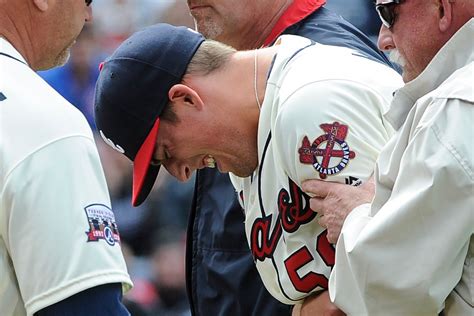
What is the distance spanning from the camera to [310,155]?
7.34 ft

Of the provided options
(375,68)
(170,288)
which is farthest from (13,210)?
(170,288)

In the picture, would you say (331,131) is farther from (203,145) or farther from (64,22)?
(64,22)

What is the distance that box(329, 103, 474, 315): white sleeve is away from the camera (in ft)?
5.87

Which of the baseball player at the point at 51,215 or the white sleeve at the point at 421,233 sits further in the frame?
the baseball player at the point at 51,215

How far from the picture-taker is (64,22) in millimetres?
2266

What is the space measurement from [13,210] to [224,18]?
167 cm

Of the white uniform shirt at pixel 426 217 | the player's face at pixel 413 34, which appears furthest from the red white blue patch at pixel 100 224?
the player's face at pixel 413 34

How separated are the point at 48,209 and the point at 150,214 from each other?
9.74 ft

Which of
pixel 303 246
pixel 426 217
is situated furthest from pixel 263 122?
pixel 426 217

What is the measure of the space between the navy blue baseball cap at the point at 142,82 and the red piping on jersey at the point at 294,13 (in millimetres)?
667

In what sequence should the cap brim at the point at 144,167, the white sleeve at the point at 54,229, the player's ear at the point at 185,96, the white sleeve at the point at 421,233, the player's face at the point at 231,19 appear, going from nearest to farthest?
Answer: the white sleeve at the point at 421,233, the white sleeve at the point at 54,229, the player's ear at the point at 185,96, the cap brim at the point at 144,167, the player's face at the point at 231,19

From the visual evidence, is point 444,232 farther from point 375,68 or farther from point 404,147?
point 375,68

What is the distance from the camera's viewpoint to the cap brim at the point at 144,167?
268 centimetres

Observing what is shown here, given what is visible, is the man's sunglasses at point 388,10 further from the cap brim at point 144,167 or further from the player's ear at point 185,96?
the cap brim at point 144,167
